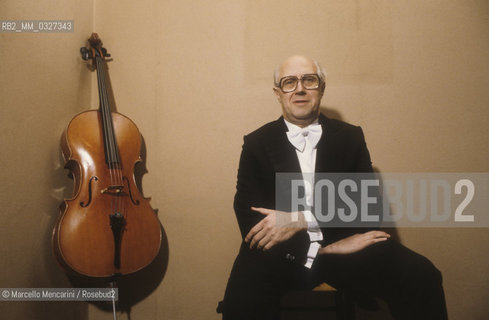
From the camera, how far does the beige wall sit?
6.40 feet

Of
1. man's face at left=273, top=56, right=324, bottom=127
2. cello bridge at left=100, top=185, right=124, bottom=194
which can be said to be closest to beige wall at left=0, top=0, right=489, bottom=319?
man's face at left=273, top=56, right=324, bottom=127

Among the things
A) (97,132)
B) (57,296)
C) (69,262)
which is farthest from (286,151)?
(57,296)

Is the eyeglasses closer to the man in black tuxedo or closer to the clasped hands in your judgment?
the man in black tuxedo

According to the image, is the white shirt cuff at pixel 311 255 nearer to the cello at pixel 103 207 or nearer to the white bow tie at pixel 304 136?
the white bow tie at pixel 304 136

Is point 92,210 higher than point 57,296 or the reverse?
higher

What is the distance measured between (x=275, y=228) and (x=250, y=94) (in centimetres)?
96

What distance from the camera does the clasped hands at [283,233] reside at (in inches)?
55.1

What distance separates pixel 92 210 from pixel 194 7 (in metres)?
1.43

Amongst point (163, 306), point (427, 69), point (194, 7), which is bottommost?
point (163, 306)

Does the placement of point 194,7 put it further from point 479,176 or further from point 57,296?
point 479,176

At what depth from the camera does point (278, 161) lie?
1574 mm

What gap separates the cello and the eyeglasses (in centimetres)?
86

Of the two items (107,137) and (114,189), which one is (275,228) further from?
(107,137)

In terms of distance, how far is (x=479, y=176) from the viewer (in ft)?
6.43
